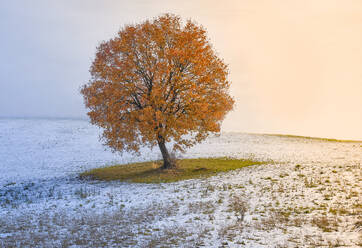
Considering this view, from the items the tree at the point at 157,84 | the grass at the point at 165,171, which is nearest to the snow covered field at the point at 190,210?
the grass at the point at 165,171

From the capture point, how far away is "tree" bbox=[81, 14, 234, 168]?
31.3 meters

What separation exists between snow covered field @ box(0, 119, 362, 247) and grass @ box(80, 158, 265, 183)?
2337mm

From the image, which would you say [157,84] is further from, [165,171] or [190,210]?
[190,210]

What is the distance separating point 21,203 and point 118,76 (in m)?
14.1

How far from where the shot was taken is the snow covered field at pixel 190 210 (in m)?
15.0

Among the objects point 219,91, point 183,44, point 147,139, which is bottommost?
point 147,139

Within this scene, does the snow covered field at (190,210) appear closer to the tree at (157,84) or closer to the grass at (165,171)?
the grass at (165,171)

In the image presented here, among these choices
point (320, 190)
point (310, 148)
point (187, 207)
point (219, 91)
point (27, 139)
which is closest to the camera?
point (187, 207)

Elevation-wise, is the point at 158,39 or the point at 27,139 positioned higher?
the point at 158,39

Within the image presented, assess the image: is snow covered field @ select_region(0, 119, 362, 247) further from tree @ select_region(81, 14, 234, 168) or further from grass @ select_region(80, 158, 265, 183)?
tree @ select_region(81, 14, 234, 168)

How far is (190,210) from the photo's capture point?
2000cm

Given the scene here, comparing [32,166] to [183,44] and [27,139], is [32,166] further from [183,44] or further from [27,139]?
[183,44]

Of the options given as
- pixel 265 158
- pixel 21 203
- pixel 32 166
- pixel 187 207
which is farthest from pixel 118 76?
pixel 265 158

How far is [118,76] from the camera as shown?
32.0 m
